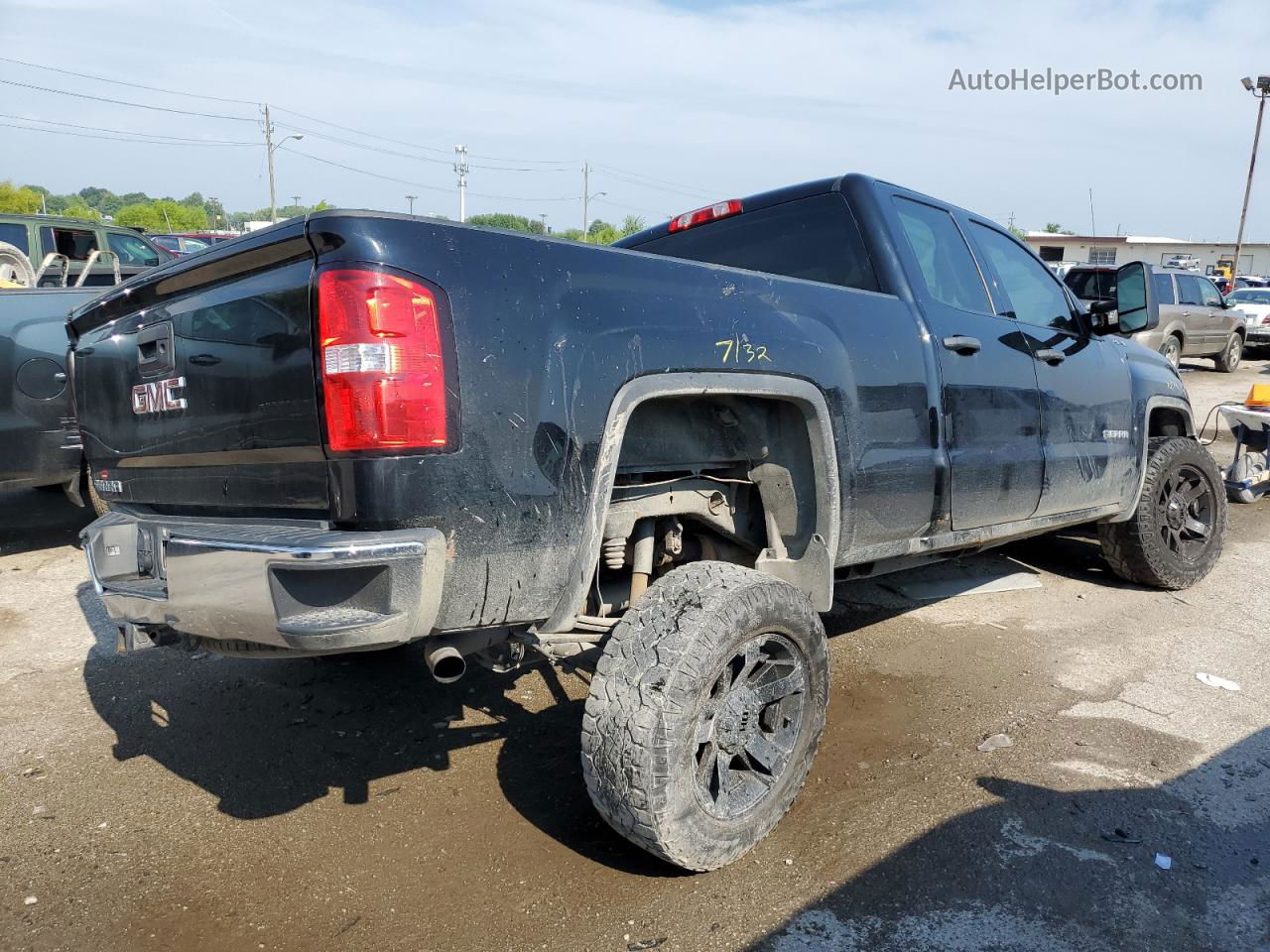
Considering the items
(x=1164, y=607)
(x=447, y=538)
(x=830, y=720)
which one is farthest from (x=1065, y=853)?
(x=1164, y=607)

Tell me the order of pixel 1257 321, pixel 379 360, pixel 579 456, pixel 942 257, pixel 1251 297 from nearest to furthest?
pixel 379 360, pixel 579 456, pixel 942 257, pixel 1257 321, pixel 1251 297

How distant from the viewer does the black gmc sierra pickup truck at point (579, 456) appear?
214 centimetres

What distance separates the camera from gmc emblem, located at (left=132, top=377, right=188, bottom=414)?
8.66 feet

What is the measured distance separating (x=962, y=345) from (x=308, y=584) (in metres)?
2.65

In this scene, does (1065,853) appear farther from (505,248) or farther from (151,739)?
(151,739)

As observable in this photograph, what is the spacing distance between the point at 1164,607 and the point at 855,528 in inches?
114

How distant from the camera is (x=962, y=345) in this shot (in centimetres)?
368

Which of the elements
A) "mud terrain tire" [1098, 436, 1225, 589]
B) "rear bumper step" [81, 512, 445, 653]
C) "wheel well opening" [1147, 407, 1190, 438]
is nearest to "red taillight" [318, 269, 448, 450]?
"rear bumper step" [81, 512, 445, 653]

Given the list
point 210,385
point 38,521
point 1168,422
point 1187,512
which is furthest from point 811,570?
point 38,521

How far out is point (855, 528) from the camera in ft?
10.8

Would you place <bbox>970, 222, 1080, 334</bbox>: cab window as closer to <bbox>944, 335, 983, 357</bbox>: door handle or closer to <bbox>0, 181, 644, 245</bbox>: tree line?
<bbox>944, 335, 983, 357</bbox>: door handle

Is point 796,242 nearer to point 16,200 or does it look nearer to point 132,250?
point 132,250

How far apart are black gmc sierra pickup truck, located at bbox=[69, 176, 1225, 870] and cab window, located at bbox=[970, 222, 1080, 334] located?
1.70ft

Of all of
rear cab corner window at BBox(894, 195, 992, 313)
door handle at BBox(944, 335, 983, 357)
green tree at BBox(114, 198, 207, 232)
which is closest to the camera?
door handle at BBox(944, 335, 983, 357)
